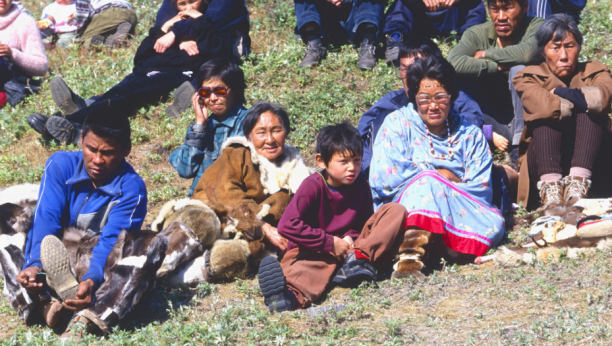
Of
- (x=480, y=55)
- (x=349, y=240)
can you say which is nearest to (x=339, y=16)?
(x=480, y=55)

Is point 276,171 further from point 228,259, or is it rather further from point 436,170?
point 436,170

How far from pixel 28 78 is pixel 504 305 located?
7574 millimetres

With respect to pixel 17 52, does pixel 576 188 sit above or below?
below

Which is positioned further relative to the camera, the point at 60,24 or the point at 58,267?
the point at 60,24

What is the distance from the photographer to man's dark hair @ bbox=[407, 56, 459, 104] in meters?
5.33

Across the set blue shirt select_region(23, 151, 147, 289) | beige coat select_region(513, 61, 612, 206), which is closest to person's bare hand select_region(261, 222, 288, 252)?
blue shirt select_region(23, 151, 147, 289)

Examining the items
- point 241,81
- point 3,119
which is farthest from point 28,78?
point 241,81

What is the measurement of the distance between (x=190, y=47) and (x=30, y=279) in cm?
464

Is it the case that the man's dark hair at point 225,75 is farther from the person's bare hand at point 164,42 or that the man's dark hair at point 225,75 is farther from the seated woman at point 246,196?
the person's bare hand at point 164,42

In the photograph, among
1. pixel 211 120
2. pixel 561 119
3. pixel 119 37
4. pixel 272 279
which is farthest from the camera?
pixel 119 37

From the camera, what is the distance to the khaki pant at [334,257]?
15.5 ft

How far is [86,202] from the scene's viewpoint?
473 centimetres

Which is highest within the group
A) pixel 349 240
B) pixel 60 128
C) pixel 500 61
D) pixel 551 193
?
pixel 500 61

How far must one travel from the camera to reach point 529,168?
6.03m
